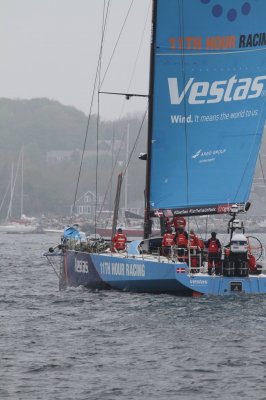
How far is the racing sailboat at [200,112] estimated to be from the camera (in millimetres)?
30484

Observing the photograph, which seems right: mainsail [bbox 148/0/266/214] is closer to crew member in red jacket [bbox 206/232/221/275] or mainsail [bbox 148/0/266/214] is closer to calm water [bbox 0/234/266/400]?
crew member in red jacket [bbox 206/232/221/275]

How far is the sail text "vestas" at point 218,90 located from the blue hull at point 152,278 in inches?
179

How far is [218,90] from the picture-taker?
30906 millimetres

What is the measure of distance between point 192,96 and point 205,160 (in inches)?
64.1

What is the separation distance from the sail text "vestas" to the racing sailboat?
0.08ft

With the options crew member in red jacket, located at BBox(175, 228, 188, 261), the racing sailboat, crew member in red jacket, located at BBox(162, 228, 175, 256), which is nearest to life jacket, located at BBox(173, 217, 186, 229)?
→ the racing sailboat

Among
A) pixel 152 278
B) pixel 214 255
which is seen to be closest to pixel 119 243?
pixel 152 278

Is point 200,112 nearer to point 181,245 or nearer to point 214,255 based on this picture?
point 181,245

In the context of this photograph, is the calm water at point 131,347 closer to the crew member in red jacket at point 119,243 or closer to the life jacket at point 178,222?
the crew member in red jacket at point 119,243

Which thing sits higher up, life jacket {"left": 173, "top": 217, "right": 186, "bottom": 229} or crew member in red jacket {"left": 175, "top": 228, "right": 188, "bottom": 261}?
life jacket {"left": 173, "top": 217, "right": 186, "bottom": 229}

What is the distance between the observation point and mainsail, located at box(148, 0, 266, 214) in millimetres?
30547

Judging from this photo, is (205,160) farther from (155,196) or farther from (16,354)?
(16,354)

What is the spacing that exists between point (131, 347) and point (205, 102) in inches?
442

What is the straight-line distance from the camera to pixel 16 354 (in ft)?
66.3
